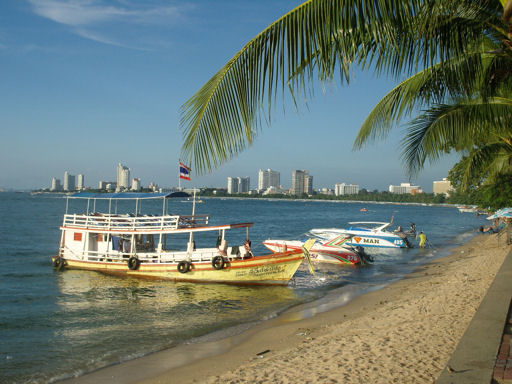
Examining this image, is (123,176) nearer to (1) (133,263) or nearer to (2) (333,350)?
(1) (133,263)

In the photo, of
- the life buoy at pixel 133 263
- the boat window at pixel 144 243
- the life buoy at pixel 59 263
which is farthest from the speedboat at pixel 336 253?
the life buoy at pixel 59 263

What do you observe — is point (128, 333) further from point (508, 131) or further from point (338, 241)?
point (338, 241)

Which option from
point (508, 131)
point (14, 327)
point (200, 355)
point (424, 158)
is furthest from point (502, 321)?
point (14, 327)

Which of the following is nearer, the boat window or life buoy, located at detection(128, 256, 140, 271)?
life buoy, located at detection(128, 256, 140, 271)

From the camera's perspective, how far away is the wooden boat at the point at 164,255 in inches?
773

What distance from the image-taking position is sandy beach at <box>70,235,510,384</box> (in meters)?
6.99

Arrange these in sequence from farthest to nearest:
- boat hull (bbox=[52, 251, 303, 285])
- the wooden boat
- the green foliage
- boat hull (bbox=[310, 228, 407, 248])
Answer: boat hull (bbox=[310, 228, 407, 248]) → the wooden boat → boat hull (bbox=[52, 251, 303, 285]) → the green foliage

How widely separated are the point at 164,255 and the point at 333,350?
47.0 feet

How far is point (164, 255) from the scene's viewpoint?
70.2 feet

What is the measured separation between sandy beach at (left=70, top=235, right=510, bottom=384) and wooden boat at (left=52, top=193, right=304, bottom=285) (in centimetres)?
507

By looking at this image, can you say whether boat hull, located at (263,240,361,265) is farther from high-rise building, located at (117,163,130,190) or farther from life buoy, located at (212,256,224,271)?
high-rise building, located at (117,163,130,190)

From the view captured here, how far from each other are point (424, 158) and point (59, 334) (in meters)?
11.4

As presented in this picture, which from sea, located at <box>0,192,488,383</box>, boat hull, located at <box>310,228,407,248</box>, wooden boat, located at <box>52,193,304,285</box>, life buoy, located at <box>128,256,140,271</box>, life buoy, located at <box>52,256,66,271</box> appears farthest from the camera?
boat hull, located at <box>310,228,407,248</box>

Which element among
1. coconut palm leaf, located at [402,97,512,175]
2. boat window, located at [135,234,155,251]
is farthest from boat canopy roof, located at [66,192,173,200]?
coconut palm leaf, located at [402,97,512,175]
